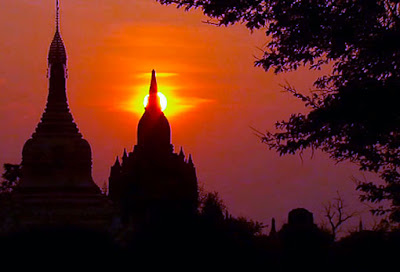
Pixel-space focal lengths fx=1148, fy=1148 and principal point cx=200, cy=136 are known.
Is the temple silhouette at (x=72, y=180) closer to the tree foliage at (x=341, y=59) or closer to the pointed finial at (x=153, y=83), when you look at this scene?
the pointed finial at (x=153, y=83)

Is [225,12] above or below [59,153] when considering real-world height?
below

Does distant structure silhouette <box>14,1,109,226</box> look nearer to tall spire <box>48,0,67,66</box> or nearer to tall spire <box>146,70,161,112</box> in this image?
tall spire <box>48,0,67,66</box>

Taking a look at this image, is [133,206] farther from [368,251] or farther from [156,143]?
[368,251]

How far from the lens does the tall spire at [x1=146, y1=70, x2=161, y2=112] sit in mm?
93875

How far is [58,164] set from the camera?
6850 centimetres

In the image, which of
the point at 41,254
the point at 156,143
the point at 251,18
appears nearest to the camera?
the point at 251,18

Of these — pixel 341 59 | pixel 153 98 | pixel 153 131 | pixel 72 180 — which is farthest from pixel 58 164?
pixel 341 59

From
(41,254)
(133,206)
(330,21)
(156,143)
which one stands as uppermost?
(156,143)

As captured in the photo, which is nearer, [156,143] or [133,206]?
[133,206]

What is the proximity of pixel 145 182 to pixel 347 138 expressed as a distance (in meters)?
65.7

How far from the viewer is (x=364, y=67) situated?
41.2ft

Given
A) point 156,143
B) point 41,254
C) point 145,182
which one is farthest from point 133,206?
point 41,254

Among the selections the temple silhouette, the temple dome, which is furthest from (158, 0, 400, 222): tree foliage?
the temple dome

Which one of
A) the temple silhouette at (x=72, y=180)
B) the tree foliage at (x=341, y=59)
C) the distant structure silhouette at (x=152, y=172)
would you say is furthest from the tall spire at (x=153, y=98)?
the tree foliage at (x=341, y=59)
